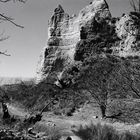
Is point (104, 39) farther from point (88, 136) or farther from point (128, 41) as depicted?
point (88, 136)

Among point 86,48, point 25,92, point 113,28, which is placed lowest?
point 25,92

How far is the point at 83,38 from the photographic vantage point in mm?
54562

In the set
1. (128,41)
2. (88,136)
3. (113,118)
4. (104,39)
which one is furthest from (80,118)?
(104,39)

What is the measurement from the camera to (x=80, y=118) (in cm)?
2119

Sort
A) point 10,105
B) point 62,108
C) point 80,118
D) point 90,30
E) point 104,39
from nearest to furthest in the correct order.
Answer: point 80,118 → point 62,108 → point 10,105 → point 104,39 → point 90,30

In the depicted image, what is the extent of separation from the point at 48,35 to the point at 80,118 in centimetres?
5469

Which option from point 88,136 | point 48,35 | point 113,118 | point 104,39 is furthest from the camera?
point 48,35

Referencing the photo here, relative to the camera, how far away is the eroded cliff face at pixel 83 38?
154 feet

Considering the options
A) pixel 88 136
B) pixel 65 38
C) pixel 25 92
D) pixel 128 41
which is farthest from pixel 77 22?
pixel 88 136

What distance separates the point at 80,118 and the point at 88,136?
12.7 m

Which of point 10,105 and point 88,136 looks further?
point 10,105

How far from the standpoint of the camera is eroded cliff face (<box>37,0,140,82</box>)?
154ft

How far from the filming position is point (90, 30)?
54.4 meters

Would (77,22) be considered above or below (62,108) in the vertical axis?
above
